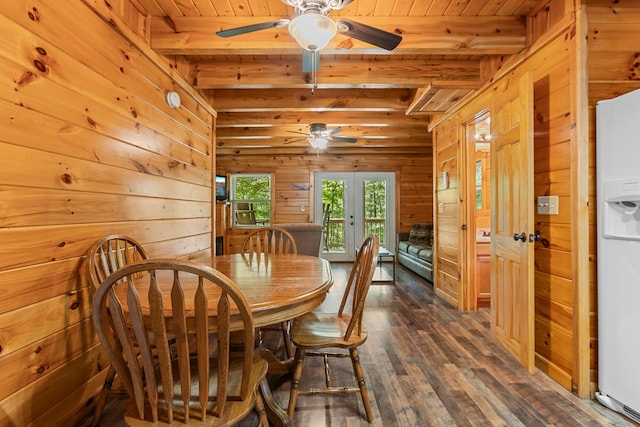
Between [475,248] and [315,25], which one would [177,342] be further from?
[475,248]

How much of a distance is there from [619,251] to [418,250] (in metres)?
3.58

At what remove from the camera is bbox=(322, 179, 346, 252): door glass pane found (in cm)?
703

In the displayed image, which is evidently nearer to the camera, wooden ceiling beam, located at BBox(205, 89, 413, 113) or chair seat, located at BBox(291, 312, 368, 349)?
chair seat, located at BBox(291, 312, 368, 349)

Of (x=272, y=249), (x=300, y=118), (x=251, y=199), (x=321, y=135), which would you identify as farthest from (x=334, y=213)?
(x=272, y=249)

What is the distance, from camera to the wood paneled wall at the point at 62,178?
1.30 metres

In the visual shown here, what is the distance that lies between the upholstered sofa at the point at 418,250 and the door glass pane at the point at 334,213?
1.28m

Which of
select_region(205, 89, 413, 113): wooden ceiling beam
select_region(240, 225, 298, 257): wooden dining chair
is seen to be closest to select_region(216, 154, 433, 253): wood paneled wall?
select_region(205, 89, 413, 113): wooden ceiling beam

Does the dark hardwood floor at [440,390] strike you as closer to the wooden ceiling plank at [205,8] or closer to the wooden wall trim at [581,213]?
the wooden wall trim at [581,213]

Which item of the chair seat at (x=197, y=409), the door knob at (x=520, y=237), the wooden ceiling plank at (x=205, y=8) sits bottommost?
the chair seat at (x=197, y=409)

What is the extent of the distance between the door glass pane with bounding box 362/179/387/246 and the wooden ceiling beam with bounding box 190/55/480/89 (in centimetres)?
408

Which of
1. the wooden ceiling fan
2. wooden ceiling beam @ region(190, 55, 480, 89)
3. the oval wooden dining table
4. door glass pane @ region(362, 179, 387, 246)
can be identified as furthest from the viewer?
door glass pane @ region(362, 179, 387, 246)

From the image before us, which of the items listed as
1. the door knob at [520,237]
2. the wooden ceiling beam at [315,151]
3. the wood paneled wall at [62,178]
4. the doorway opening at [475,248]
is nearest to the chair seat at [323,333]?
the wood paneled wall at [62,178]

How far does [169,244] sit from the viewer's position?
2.63 metres

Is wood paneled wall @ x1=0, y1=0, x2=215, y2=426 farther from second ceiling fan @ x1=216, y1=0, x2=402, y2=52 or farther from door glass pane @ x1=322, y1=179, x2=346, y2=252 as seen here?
door glass pane @ x1=322, y1=179, x2=346, y2=252
